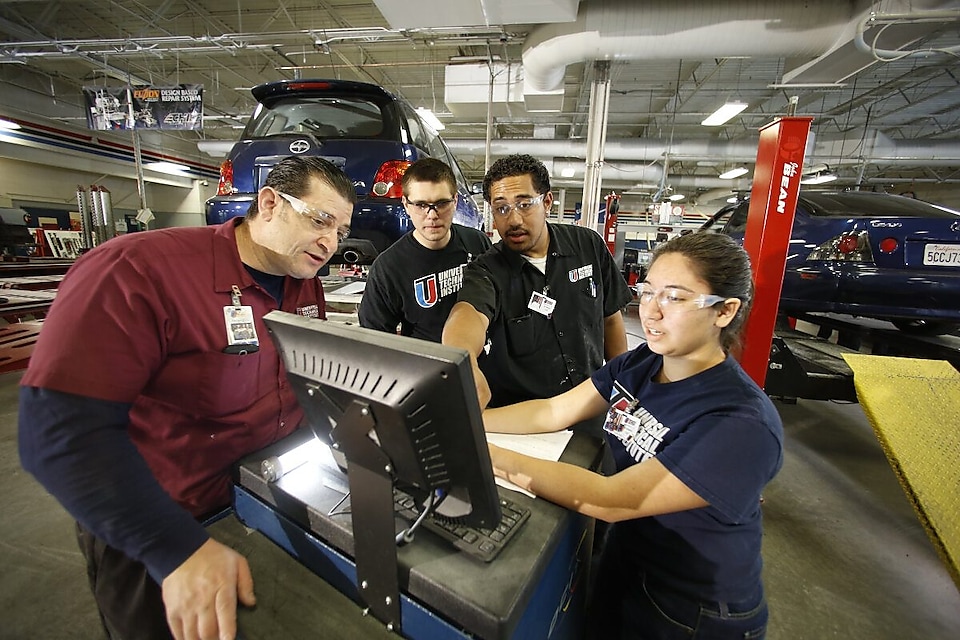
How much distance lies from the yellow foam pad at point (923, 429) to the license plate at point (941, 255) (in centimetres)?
62

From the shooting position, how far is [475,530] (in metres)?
0.74

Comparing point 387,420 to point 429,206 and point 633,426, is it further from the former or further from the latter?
point 429,206

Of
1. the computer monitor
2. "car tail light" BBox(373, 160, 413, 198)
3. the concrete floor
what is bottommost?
the concrete floor

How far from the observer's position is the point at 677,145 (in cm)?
980

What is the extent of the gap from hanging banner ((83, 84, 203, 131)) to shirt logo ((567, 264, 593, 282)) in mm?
8022

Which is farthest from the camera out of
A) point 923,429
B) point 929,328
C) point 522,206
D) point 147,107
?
point 147,107

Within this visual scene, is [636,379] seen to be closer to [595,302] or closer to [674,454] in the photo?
[674,454]

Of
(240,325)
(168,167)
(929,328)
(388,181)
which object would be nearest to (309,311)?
(240,325)

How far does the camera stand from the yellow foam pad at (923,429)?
5.49ft

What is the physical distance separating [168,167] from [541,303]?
17173mm

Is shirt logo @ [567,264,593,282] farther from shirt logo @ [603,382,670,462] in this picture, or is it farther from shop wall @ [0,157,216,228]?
shop wall @ [0,157,216,228]

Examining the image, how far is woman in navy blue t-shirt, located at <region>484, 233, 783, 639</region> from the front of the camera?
0.85 meters

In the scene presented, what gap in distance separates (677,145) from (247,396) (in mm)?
11046

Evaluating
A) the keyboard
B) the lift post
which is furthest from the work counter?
the lift post
